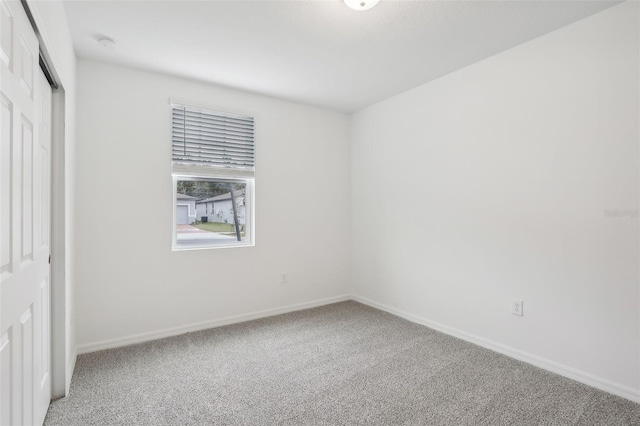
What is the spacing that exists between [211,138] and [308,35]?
1516 mm

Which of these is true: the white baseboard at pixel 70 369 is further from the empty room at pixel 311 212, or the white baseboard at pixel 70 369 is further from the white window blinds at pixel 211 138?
the white window blinds at pixel 211 138

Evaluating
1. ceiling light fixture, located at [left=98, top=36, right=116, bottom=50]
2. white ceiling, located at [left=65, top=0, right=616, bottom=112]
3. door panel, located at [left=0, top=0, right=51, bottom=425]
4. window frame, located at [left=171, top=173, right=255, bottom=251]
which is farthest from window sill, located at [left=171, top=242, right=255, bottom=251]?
ceiling light fixture, located at [left=98, top=36, right=116, bottom=50]

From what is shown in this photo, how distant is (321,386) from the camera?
230 cm

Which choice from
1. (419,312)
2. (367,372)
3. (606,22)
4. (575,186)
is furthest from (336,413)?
Answer: (606,22)

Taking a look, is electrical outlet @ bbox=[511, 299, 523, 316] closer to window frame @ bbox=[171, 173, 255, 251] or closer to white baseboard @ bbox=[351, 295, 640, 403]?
white baseboard @ bbox=[351, 295, 640, 403]

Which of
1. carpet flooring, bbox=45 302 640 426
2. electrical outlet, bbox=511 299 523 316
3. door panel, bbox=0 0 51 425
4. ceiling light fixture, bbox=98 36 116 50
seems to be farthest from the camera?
electrical outlet, bbox=511 299 523 316

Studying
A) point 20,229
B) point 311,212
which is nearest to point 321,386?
point 20,229

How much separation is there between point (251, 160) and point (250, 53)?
121cm

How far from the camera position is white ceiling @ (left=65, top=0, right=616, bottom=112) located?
2180mm

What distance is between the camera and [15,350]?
133 centimetres

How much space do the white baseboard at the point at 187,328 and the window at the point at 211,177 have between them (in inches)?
30.6

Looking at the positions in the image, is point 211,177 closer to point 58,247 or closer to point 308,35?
point 58,247

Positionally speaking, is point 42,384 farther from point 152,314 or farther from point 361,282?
point 361,282

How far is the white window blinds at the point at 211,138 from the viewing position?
3.29 metres
